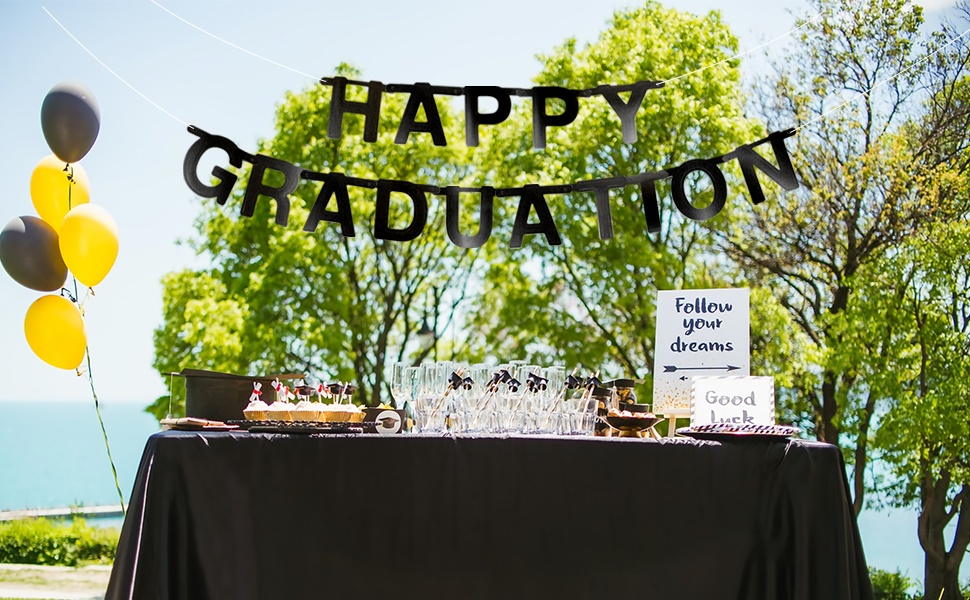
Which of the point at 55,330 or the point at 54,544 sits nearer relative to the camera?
the point at 55,330

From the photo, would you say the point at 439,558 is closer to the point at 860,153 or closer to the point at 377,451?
the point at 377,451

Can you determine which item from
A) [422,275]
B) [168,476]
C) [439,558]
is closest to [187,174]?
[168,476]

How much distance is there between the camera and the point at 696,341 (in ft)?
11.1

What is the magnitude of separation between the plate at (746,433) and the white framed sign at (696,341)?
0.65 meters

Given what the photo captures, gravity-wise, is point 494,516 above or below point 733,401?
below

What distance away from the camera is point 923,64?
8.95 m

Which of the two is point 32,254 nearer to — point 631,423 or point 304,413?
point 304,413

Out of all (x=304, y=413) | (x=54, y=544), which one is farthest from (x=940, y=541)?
(x=54, y=544)

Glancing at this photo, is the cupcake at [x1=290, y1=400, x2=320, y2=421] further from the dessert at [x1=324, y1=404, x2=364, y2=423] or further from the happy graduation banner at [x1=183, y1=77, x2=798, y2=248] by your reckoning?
the happy graduation banner at [x1=183, y1=77, x2=798, y2=248]

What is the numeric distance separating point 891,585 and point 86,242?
981 centimetres

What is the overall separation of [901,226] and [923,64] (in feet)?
5.98

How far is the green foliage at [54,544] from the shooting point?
1023cm

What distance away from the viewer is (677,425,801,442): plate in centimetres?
248

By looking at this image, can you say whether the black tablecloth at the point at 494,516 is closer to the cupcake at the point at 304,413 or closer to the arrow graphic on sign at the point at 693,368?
the cupcake at the point at 304,413
